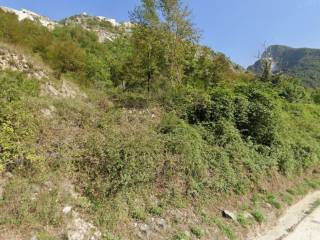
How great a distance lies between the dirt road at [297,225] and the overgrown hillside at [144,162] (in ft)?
1.38

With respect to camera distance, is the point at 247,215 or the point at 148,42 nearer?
the point at 247,215

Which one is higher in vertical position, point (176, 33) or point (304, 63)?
point (304, 63)

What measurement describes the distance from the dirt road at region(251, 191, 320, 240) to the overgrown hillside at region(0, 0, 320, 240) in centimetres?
42

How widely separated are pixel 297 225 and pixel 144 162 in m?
4.79

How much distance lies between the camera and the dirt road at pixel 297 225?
8406 mm

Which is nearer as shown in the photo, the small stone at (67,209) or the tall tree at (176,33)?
the small stone at (67,209)

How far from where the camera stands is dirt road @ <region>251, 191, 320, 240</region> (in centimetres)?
841

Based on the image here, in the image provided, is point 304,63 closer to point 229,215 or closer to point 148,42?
point 148,42

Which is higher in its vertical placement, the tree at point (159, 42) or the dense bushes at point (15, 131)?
the tree at point (159, 42)

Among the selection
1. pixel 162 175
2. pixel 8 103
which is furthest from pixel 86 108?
pixel 162 175

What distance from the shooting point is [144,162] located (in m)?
8.15

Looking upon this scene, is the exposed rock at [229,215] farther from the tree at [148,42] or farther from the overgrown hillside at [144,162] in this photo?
the tree at [148,42]

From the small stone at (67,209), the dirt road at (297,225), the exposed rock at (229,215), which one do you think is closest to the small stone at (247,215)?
the exposed rock at (229,215)

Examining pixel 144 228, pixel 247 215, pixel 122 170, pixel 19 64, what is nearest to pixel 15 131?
pixel 122 170
